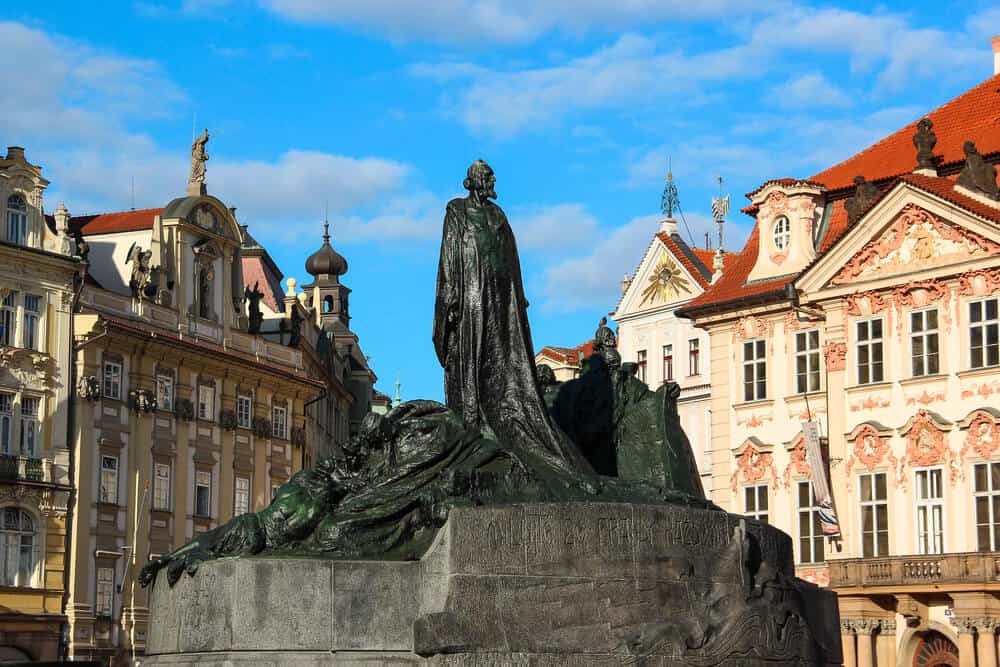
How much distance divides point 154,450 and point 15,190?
24.1 feet

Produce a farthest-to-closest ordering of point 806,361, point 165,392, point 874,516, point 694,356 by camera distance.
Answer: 1. point 165,392
2. point 694,356
3. point 806,361
4. point 874,516

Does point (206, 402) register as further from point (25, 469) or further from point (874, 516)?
point (874, 516)

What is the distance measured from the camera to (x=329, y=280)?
7819cm

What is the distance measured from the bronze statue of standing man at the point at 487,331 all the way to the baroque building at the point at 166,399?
3018 centimetres

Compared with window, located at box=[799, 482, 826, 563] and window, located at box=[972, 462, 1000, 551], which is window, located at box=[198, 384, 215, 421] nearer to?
window, located at box=[799, 482, 826, 563]

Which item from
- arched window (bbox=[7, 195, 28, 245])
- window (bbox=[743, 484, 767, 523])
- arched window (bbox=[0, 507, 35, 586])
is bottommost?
arched window (bbox=[0, 507, 35, 586])

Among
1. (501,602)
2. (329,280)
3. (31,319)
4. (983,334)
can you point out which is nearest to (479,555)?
(501,602)

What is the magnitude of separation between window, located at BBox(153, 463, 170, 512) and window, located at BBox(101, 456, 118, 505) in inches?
67.9

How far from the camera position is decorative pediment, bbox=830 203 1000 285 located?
35344 millimetres

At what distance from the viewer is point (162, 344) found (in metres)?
47.9

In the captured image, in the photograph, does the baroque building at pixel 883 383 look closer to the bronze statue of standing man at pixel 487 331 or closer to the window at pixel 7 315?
the window at pixel 7 315

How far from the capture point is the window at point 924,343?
35.9 metres

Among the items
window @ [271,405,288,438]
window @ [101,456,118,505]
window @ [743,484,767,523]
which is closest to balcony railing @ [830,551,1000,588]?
window @ [743,484,767,523]

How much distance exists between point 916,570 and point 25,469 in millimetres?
19761
